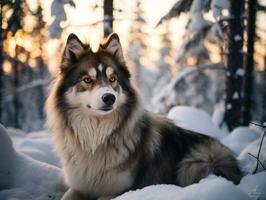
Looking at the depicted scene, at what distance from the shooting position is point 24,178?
525 centimetres

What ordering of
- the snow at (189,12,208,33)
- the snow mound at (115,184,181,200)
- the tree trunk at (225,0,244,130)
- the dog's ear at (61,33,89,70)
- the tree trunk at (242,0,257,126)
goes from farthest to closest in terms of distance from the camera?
the tree trunk at (242,0,257,126) → the snow at (189,12,208,33) → the tree trunk at (225,0,244,130) → the dog's ear at (61,33,89,70) → the snow mound at (115,184,181,200)

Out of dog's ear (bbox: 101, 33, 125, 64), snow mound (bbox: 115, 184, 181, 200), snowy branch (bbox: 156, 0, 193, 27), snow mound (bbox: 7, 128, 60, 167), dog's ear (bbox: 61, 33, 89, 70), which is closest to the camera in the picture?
snow mound (bbox: 115, 184, 181, 200)

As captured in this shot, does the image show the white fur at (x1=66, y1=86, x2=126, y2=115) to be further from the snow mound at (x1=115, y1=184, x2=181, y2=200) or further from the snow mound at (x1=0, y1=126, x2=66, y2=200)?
the snow mound at (x1=115, y1=184, x2=181, y2=200)

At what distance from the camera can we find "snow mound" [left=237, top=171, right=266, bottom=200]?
334 centimetres

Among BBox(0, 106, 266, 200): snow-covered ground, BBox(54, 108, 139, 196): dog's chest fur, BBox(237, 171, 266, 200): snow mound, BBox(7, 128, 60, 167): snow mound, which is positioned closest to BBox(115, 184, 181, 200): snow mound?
BBox(0, 106, 266, 200): snow-covered ground

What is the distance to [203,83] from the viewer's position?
93.8 feet

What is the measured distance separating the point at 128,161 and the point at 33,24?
14509mm

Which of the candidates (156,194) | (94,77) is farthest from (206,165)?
(94,77)

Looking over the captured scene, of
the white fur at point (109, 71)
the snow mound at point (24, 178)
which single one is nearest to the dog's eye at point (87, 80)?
the white fur at point (109, 71)

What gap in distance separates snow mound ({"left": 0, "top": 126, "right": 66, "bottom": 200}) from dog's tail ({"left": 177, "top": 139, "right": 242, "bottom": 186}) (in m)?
2.03

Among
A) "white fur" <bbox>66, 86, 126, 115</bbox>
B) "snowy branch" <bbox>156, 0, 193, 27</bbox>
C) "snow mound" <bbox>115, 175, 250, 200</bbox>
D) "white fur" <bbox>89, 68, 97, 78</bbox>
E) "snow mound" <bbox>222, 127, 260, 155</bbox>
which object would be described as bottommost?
"snow mound" <bbox>222, 127, 260, 155</bbox>

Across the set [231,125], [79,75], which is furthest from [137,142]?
[231,125]

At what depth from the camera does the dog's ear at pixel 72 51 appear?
5062 mm

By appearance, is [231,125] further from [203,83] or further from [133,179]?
[203,83]
